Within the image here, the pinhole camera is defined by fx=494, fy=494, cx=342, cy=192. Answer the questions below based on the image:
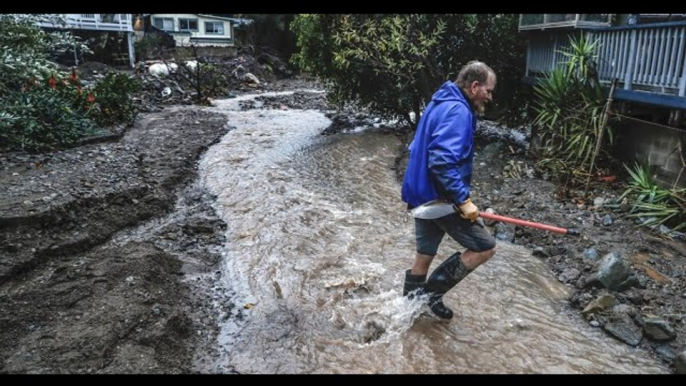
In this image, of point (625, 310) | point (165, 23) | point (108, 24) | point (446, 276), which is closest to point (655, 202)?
point (625, 310)

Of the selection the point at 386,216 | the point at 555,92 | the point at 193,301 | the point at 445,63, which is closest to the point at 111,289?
the point at 193,301

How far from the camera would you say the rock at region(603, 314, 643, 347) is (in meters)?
4.10

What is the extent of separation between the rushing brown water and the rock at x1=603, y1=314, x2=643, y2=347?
74 millimetres

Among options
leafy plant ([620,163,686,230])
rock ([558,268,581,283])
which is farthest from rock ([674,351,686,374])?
leafy plant ([620,163,686,230])

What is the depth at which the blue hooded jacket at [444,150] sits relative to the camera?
3510mm

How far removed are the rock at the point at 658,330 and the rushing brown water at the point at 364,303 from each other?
0.21 metres

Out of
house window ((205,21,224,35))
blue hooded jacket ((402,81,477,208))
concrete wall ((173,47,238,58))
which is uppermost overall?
house window ((205,21,224,35))

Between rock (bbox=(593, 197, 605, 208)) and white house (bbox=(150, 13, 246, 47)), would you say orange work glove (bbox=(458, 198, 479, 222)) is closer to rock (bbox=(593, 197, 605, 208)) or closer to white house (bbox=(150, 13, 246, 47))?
rock (bbox=(593, 197, 605, 208))

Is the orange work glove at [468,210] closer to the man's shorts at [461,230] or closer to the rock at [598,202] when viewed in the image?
the man's shorts at [461,230]

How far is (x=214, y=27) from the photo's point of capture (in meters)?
37.2

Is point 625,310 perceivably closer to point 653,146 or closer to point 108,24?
point 653,146
